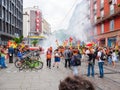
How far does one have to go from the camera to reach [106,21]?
4441 centimetres

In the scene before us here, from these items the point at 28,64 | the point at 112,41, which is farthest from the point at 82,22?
the point at 28,64

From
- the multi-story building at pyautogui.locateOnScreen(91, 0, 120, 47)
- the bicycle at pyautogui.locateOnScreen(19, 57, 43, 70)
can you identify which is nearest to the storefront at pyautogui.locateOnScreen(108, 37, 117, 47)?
the multi-story building at pyautogui.locateOnScreen(91, 0, 120, 47)

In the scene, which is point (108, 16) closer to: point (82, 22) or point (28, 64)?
point (82, 22)

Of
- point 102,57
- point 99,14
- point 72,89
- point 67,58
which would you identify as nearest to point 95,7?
point 99,14

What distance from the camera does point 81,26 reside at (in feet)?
192

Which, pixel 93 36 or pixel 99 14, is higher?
pixel 99 14

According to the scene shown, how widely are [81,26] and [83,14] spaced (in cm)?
318

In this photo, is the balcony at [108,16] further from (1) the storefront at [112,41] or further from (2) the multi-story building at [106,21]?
(1) the storefront at [112,41]

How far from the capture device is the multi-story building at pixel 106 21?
3863 centimetres

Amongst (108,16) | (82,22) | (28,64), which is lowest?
(28,64)

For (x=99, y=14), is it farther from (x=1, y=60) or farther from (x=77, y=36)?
(x=1, y=60)

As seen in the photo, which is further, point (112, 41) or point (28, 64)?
point (112, 41)

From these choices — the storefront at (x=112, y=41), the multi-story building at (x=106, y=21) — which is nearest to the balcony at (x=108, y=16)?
the multi-story building at (x=106, y=21)

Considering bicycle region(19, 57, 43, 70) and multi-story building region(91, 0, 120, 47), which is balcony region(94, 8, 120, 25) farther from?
bicycle region(19, 57, 43, 70)
